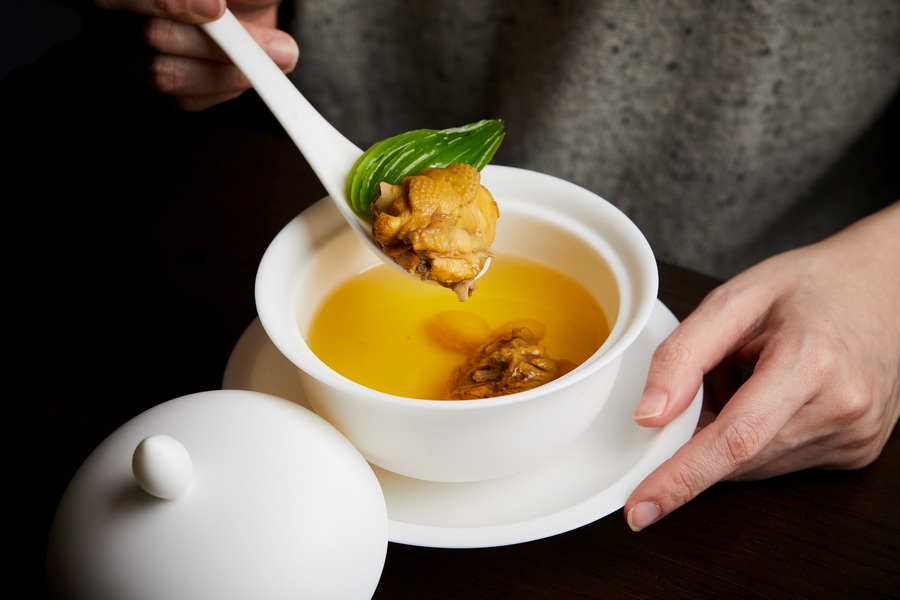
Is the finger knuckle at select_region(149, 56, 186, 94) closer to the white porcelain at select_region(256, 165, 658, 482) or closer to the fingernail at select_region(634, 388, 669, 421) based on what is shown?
the white porcelain at select_region(256, 165, 658, 482)

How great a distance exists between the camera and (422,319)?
1021mm

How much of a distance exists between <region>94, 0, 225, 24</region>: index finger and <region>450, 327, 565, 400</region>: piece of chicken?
0.55m

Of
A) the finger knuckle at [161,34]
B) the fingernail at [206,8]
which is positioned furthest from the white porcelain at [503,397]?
the finger knuckle at [161,34]

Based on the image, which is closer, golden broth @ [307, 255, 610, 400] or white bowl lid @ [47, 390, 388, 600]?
white bowl lid @ [47, 390, 388, 600]

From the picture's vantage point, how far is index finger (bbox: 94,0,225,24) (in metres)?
0.94

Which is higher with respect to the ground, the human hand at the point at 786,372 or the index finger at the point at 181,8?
the index finger at the point at 181,8

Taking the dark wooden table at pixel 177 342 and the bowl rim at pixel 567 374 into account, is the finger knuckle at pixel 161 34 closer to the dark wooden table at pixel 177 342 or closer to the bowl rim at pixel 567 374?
the dark wooden table at pixel 177 342

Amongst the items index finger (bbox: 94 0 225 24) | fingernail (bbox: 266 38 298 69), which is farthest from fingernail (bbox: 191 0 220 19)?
fingernail (bbox: 266 38 298 69)

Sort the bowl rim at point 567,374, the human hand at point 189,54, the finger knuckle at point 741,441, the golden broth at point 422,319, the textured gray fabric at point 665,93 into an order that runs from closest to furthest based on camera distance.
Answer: the bowl rim at point 567,374
the finger knuckle at point 741,441
the golden broth at point 422,319
the human hand at point 189,54
the textured gray fabric at point 665,93

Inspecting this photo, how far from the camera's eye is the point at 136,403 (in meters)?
0.94

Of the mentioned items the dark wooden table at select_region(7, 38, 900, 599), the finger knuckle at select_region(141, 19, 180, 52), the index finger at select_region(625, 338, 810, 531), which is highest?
the finger knuckle at select_region(141, 19, 180, 52)

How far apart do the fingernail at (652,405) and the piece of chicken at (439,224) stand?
231 millimetres

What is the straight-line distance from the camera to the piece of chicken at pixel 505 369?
85cm

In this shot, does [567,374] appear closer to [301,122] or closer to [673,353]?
[673,353]
